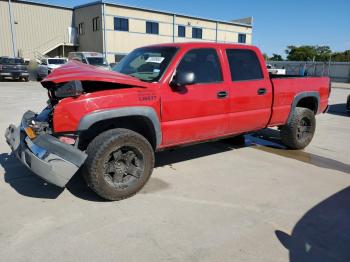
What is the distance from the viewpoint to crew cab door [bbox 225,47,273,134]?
4.99m

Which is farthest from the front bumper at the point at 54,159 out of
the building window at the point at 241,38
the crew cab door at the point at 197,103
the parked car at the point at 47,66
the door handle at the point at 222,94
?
the building window at the point at 241,38

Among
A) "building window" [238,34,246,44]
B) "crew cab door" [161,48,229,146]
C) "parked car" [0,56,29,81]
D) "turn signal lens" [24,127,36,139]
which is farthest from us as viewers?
"building window" [238,34,246,44]

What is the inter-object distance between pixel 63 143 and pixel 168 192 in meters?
1.42

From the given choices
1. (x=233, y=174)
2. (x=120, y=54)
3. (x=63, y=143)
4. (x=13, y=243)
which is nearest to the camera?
(x=13, y=243)

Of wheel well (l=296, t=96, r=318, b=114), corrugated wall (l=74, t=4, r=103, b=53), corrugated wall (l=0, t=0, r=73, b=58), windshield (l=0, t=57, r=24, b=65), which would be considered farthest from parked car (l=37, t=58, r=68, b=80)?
wheel well (l=296, t=96, r=318, b=114)

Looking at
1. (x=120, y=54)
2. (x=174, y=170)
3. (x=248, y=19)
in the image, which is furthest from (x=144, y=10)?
(x=174, y=170)

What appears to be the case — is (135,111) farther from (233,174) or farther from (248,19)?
(248,19)

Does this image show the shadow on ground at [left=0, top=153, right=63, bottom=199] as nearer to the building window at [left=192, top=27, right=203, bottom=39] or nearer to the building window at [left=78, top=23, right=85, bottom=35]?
the building window at [left=78, top=23, right=85, bottom=35]

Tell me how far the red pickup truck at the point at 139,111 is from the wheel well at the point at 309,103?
2.78ft

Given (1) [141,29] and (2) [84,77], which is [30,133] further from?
(1) [141,29]

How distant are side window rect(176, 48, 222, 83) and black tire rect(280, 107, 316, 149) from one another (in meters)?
2.05

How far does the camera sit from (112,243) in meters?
3.08

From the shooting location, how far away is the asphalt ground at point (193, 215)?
117 inches

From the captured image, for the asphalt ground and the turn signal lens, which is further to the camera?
the turn signal lens
